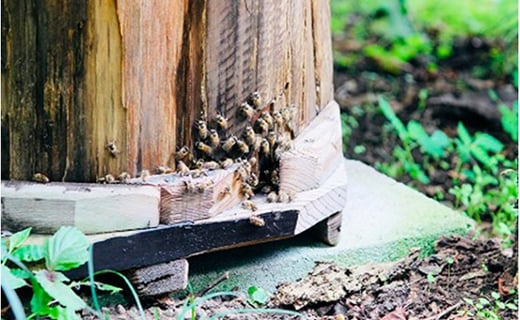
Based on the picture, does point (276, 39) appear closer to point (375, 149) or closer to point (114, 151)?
point (114, 151)

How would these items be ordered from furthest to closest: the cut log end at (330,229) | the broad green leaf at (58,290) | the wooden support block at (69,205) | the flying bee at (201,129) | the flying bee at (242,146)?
the cut log end at (330,229)
the flying bee at (242,146)
the flying bee at (201,129)
the wooden support block at (69,205)
the broad green leaf at (58,290)

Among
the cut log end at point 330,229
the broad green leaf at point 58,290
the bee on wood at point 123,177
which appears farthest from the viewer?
the cut log end at point 330,229

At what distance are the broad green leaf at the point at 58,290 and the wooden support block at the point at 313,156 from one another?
95 cm

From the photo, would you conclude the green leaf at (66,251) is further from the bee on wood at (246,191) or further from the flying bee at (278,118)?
the flying bee at (278,118)

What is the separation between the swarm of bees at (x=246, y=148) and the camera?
3156 millimetres

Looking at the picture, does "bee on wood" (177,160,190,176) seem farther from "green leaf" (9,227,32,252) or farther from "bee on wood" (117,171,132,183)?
"green leaf" (9,227,32,252)

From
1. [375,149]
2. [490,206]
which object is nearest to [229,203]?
[490,206]

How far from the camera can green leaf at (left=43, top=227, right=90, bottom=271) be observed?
2.73 m

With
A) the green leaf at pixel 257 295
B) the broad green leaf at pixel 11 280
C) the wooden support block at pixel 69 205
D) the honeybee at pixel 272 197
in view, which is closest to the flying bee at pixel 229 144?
the honeybee at pixel 272 197

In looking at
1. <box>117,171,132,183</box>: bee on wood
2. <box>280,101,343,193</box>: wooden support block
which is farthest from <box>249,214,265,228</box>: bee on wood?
<box>117,171,132,183</box>: bee on wood

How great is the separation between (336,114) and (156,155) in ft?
2.98

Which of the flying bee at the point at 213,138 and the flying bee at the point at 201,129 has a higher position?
the flying bee at the point at 201,129

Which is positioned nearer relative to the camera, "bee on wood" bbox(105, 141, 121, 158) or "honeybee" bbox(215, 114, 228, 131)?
"bee on wood" bbox(105, 141, 121, 158)

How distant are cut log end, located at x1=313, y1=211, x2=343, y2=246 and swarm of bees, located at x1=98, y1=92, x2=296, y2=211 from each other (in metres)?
0.26
